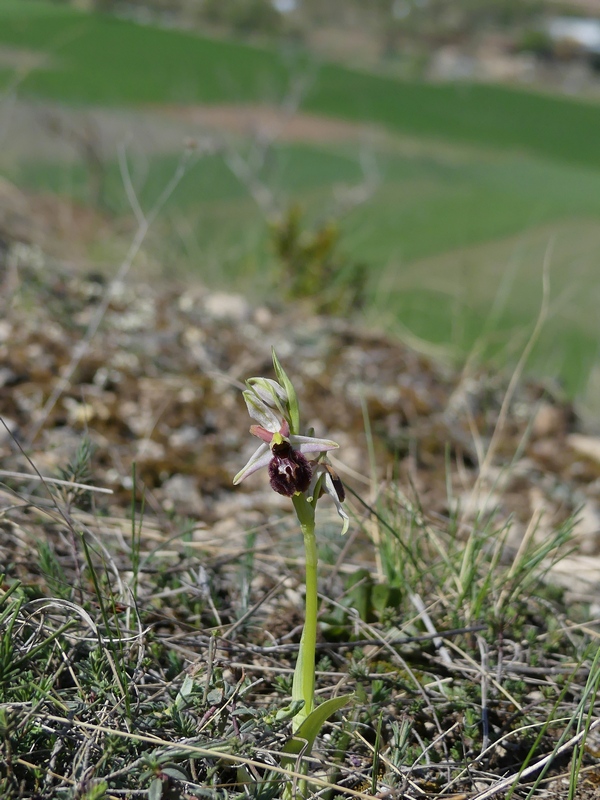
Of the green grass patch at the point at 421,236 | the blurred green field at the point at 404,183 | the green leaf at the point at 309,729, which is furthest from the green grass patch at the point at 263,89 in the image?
the green leaf at the point at 309,729

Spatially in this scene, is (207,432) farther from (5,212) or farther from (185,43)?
(185,43)

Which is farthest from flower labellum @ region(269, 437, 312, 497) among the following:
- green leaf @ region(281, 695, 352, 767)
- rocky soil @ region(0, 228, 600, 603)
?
rocky soil @ region(0, 228, 600, 603)

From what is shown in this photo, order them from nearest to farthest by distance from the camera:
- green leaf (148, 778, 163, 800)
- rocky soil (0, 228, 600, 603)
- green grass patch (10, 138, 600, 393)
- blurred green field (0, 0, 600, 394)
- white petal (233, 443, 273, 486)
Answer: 1. green leaf (148, 778, 163, 800)
2. white petal (233, 443, 273, 486)
3. rocky soil (0, 228, 600, 603)
4. green grass patch (10, 138, 600, 393)
5. blurred green field (0, 0, 600, 394)

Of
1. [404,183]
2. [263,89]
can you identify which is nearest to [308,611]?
[404,183]

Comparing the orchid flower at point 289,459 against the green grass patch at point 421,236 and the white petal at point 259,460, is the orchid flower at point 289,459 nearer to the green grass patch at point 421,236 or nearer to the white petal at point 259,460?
the white petal at point 259,460

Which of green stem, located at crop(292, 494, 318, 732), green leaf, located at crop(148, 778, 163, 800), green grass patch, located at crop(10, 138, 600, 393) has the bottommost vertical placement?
green grass patch, located at crop(10, 138, 600, 393)

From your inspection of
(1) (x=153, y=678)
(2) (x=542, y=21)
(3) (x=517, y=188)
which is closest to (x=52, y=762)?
(1) (x=153, y=678)

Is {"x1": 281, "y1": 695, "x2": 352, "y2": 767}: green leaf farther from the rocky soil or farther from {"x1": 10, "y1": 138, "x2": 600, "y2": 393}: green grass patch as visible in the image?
{"x1": 10, "y1": 138, "x2": 600, "y2": 393}: green grass patch
